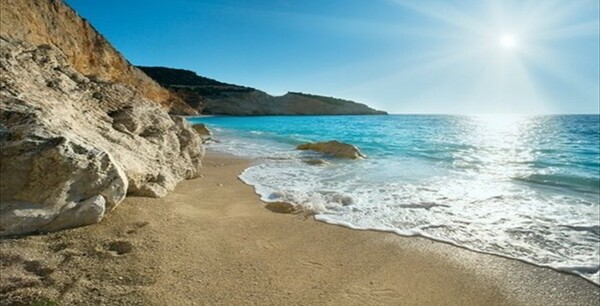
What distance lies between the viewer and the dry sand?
8.50 feet

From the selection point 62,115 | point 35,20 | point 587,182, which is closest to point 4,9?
point 35,20

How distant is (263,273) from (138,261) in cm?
115

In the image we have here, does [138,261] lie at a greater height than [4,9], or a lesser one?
lesser

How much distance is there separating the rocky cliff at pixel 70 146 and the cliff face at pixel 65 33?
2.78 metres

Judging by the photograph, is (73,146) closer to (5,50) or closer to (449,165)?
(5,50)

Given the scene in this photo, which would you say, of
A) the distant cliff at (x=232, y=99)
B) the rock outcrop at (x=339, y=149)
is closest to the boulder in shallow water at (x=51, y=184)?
the rock outcrop at (x=339, y=149)

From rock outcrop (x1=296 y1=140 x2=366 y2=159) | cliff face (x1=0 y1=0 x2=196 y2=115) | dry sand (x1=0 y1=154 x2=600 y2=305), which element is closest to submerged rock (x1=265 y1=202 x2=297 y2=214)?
dry sand (x1=0 y1=154 x2=600 y2=305)

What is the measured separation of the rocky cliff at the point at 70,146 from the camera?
304 cm

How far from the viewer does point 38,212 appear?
309 centimetres

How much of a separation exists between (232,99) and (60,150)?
284 ft

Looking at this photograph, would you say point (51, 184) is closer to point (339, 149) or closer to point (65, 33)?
point (339, 149)

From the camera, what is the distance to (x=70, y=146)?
3311 millimetres

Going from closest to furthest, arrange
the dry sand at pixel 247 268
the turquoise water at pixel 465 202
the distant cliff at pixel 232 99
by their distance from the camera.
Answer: the dry sand at pixel 247 268
the turquoise water at pixel 465 202
the distant cliff at pixel 232 99

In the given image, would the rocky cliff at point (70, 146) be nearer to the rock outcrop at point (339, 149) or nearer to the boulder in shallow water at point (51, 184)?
the boulder in shallow water at point (51, 184)
